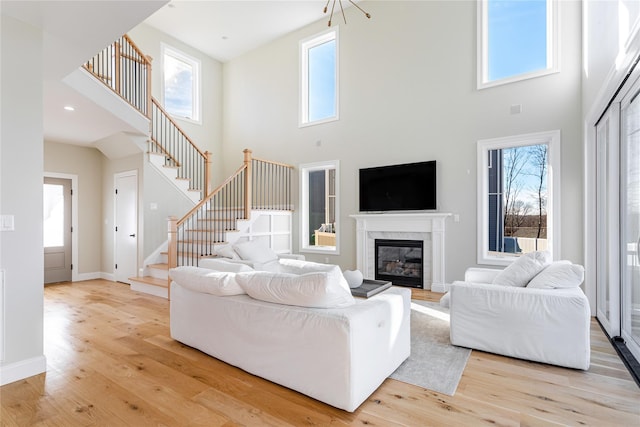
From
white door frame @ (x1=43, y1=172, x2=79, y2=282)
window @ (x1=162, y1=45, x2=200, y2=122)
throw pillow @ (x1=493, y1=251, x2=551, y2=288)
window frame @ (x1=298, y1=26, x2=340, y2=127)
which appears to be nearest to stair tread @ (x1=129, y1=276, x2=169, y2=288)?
white door frame @ (x1=43, y1=172, x2=79, y2=282)

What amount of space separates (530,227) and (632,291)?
1.92m

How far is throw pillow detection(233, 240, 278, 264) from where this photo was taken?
183 inches

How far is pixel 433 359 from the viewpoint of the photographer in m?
2.74

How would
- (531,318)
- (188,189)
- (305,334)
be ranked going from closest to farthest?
(305,334), (531,318), (188,189)

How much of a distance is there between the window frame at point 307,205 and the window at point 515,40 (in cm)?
286

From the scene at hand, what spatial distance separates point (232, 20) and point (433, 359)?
6971 mm

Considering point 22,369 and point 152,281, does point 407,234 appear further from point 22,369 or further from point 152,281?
point 22,369

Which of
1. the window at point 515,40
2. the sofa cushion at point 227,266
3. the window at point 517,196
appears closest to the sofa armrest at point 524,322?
the sofa cushion at point 227,266

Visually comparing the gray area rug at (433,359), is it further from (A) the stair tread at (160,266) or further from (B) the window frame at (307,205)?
(A) the stair tread at (160,266)

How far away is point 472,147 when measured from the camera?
4.96 meters

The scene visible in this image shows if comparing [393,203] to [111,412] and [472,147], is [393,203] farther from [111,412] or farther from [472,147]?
[111,412]

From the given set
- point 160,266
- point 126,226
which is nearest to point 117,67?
point 126,226

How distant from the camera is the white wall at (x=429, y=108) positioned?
429 cm

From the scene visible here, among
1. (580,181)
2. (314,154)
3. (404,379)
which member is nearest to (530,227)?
(580,181)
